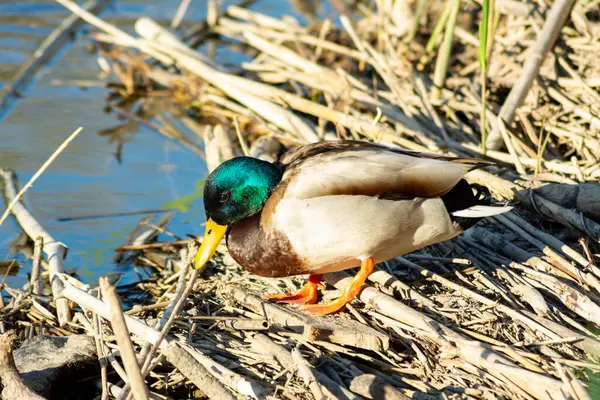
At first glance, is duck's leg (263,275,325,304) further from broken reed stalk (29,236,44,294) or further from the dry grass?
broken reed stalk (29,236,44,294)

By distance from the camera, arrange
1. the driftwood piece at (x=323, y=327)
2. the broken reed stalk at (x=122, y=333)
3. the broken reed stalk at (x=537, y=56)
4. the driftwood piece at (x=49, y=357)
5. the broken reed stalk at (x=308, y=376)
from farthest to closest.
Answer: the broken reed stalk at (x=537, y=56) → the driftwood piece at (x=323, y=327) → the driftwood piece at (x=49, y=357) → the broken reed stalk at (x=308, y=376) → the broken reed stalk at (x=122, y=333)

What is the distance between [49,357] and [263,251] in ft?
3.33

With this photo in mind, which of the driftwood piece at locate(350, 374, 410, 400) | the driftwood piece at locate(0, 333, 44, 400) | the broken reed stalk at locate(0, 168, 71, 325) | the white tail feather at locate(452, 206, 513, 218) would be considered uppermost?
the white tail feather at locate(452, 206, 513, 218)

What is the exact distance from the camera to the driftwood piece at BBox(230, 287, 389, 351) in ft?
11.0

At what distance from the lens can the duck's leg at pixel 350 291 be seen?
12.1ft

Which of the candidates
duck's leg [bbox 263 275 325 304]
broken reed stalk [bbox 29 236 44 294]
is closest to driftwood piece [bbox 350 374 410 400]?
duck's leg [bbox 263 275 325 304]

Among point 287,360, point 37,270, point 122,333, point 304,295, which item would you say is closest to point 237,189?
point 304,295

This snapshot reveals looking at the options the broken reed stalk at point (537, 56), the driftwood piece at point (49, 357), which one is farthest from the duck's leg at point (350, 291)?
the broken reed stalk at point (537, 56)

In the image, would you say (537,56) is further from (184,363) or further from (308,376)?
(184,363)

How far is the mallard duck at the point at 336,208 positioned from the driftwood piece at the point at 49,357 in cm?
61

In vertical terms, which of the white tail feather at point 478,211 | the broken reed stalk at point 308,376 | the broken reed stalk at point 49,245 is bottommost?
the broken reed stalk at point 49,245

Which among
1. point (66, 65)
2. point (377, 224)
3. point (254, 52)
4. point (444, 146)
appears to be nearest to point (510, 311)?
point (377, 224)

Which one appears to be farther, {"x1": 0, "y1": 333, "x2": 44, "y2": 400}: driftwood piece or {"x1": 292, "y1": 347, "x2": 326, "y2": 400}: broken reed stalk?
{"x1": 0, "y1": 333, "x2": 44, "y2": 400}: driftwood piece

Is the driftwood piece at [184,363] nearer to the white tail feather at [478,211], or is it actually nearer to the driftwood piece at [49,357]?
the driftwood piece at [49,357]
